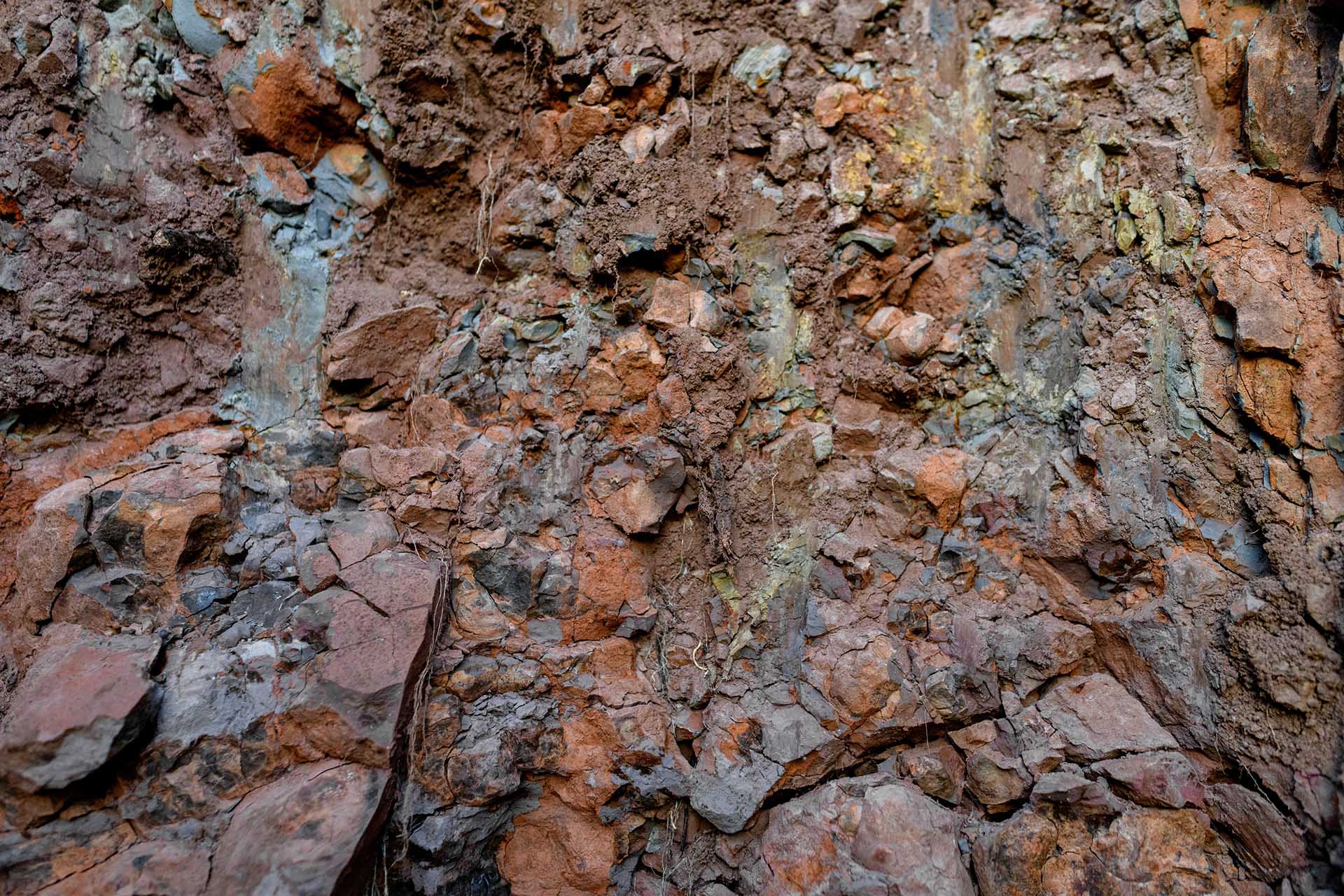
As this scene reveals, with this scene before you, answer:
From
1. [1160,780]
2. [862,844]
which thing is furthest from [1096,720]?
[862,844]

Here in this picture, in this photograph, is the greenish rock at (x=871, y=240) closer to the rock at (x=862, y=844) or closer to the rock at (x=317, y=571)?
the rock at (x=862, y=844)

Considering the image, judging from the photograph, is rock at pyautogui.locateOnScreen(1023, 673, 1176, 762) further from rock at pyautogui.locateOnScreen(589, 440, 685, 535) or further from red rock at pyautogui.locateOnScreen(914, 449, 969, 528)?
rock at pyautogui.locateOnScreen(589, 440, 685, 535)

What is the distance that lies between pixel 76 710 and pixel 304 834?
2.73 ft

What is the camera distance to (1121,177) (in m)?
2.82

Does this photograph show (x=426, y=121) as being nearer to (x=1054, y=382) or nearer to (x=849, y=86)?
(x=849, y=86)

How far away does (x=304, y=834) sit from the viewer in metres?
2.25

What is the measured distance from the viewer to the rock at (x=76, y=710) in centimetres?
219

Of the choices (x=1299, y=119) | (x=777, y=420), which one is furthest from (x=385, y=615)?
(x=1299, y=119)

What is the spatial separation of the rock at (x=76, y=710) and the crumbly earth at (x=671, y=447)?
1cm

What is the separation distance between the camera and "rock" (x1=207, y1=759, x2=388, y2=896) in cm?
217

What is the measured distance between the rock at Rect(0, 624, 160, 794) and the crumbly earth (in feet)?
0.05

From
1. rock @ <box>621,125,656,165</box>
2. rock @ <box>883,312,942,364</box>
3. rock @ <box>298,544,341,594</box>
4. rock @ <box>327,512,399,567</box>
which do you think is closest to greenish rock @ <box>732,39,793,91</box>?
rock @ <box>621,125,656,165</box>

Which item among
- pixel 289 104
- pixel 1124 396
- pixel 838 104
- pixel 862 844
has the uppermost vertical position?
pixel 289 104

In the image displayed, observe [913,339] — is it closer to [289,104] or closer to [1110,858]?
[1110,858]
